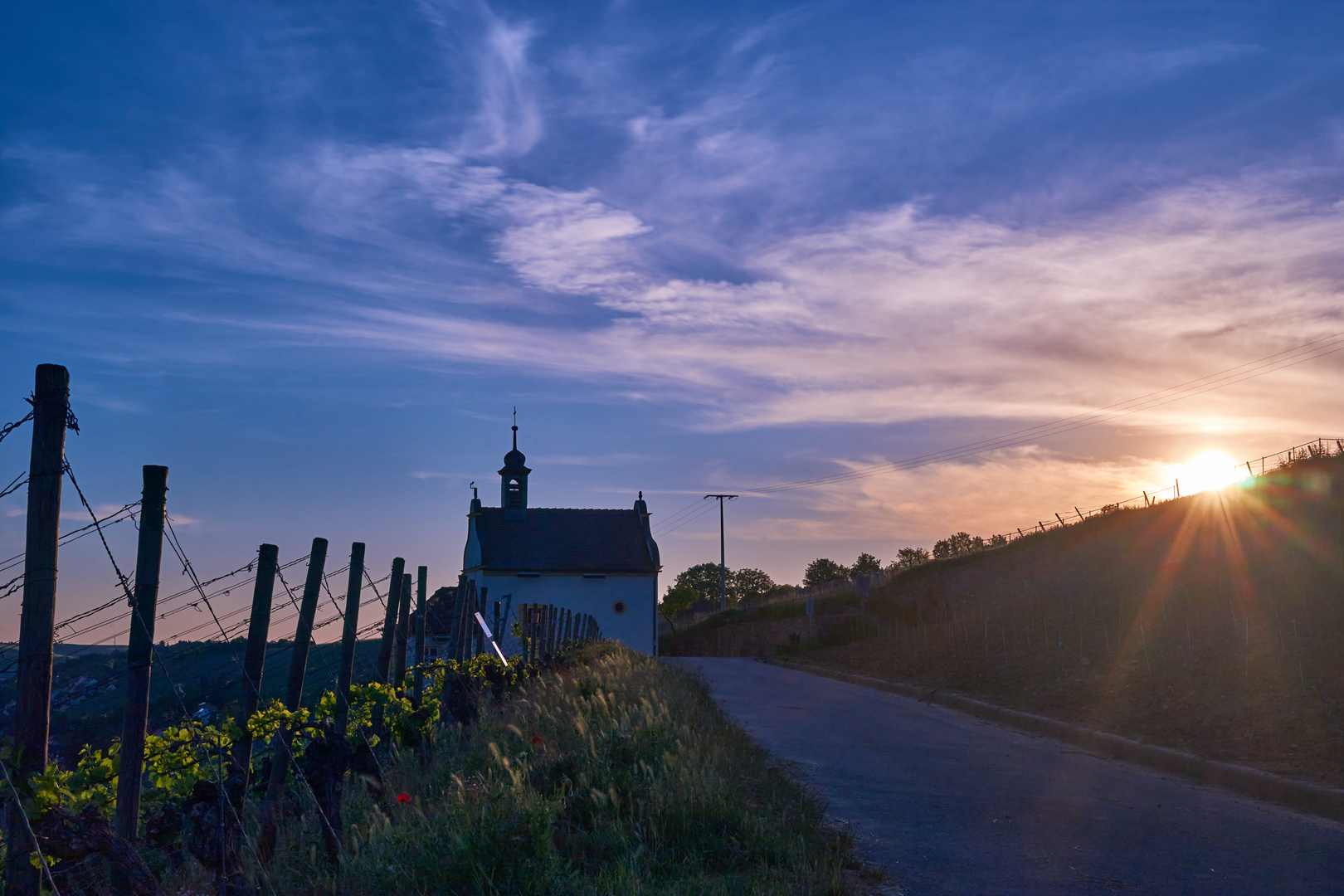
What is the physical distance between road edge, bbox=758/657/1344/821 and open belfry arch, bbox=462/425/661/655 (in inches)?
1306

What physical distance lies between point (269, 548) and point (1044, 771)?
828cm

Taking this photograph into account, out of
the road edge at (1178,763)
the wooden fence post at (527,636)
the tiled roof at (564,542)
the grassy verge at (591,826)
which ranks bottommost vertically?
the road edge at (1178,763)

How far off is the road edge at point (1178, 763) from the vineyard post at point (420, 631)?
9178 mm

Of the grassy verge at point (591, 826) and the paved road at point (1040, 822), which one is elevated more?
the grassy verge at point (591, 826)

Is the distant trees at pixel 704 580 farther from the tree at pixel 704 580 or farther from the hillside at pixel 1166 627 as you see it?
the hillside at pixel 1166 627

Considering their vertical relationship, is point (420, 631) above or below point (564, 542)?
below

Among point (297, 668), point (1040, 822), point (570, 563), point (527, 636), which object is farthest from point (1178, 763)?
point (570, 563)

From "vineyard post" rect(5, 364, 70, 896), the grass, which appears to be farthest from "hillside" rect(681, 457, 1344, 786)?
"vineyard post" rect(5, 364, 70, 896)

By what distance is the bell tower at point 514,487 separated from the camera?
5356 cm

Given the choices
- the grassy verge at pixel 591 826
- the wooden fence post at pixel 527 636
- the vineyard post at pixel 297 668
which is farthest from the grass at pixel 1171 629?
the vineyard post at pixel 297 668

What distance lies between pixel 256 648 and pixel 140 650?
6.09ft

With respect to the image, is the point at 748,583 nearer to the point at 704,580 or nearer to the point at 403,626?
the point at 704,580

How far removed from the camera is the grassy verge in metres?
5.38

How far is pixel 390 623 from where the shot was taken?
1300 centimetres
